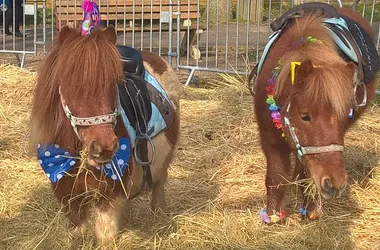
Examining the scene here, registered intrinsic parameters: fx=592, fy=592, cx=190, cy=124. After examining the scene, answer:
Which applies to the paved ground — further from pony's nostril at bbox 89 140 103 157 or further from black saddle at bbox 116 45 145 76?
pony's nostril at bbox 89 140 103 157

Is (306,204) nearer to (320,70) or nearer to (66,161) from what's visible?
(320,70)

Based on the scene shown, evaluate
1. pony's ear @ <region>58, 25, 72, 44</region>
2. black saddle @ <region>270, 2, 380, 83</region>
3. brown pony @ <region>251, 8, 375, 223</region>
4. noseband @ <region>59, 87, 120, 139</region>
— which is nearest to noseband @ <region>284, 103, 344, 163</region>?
brown pony @ <region>251, 8, 375, 223</region>

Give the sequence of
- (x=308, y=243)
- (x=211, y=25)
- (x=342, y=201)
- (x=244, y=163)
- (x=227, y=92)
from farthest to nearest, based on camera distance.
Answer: (x=211, y=25) → (x=227, y=92) → (x=244, y=163) → (x=342, y=201) → (x=308, y=243)

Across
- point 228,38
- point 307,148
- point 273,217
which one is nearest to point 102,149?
point 307,148

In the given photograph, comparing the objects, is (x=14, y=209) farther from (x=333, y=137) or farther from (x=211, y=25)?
(x=211, y=25)

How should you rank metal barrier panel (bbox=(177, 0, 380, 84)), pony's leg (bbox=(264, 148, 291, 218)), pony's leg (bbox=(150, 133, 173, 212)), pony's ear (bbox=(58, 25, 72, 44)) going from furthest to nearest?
metal barrier panel (bbox=(177, 0, 380, 84)), pony's leg (bbox=(264, 148, 291, 218)), pony's leg (bbox=(150, 133, 173, 212)), pony's ear (bbox=(58, 25, 72, 44))

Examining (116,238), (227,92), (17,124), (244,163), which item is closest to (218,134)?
(244,163)

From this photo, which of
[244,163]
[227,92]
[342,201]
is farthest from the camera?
[227,92]

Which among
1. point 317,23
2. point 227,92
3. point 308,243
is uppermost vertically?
point 317,23

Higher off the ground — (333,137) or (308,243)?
(333,137)

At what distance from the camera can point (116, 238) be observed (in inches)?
144

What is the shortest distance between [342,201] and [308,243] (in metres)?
0.93

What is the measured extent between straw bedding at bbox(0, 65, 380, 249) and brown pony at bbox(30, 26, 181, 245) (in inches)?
11.5

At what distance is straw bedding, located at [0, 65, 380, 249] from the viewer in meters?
3.91
